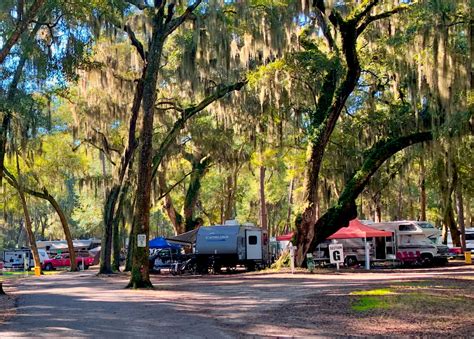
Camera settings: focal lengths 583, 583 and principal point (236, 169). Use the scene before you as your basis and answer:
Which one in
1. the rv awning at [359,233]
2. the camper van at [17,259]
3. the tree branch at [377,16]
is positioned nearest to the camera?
the tree branch at [377,16]

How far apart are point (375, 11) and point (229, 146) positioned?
11.8 m

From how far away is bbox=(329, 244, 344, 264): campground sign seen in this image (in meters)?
26.2

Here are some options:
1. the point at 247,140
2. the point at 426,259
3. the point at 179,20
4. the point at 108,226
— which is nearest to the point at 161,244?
the point at 108,226

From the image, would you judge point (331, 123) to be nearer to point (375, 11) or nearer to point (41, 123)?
point (375, 11)

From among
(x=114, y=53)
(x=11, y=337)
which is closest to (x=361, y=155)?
(x=114, y=53)

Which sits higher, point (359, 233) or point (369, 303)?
point (359, 233)

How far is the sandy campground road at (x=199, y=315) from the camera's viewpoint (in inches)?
345

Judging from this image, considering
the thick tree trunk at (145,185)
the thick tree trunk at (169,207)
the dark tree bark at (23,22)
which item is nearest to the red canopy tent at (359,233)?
the thick tree trunk at (169,207)

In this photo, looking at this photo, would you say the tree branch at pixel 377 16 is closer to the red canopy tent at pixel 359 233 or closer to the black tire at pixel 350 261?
the red canopy tent at pixel 359 233

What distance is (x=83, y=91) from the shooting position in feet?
81.2

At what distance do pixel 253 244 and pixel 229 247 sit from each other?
5.30 ft

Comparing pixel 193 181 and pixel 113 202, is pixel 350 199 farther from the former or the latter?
pixel 193 181

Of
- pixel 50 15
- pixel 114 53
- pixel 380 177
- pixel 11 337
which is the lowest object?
pixel 11 337

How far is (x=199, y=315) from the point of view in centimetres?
1062
